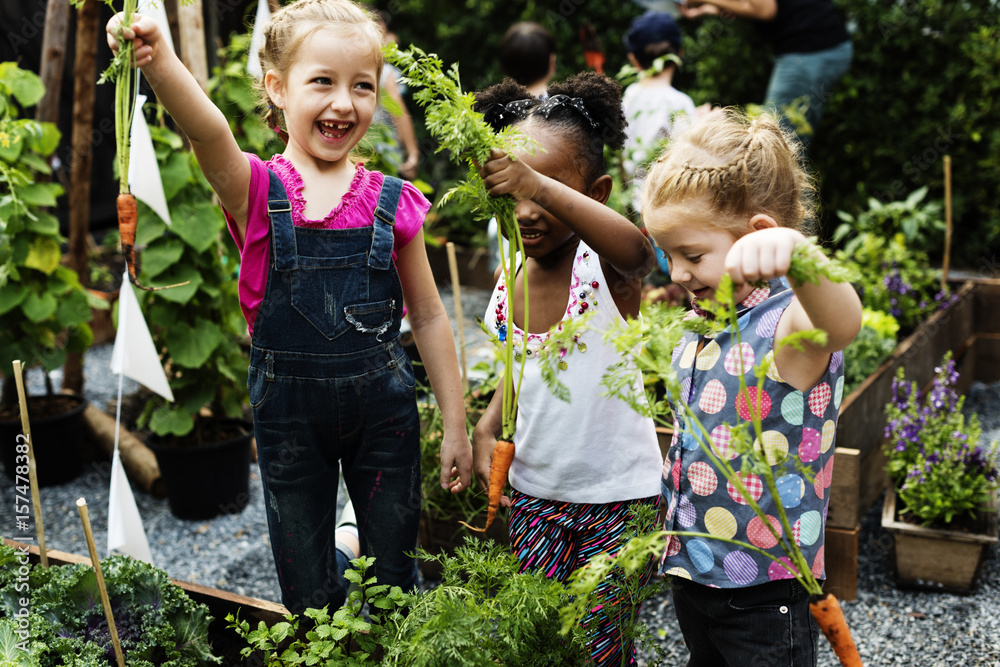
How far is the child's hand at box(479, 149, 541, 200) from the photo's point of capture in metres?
1.36

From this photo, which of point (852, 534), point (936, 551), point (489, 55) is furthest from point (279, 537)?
point (489, 55)

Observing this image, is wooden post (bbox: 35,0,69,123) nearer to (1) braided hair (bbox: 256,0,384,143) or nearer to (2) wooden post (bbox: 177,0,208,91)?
(2) wooden post (bbox: 177,0,208,91)

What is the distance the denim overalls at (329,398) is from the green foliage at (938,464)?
68.1 inches

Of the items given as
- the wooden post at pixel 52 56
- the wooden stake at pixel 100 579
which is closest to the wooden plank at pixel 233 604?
the wooden stake at pixel 100 579

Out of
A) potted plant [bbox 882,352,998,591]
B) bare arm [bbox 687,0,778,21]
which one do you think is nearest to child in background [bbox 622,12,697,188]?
bare arm [bbox 687,0,778,21]

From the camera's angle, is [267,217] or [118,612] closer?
[267,217]

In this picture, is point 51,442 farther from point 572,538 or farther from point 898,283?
point 898,283

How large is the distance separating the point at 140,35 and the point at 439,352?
86cm

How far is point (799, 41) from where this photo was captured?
15.1 ft

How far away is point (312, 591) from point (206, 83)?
7.71 ft

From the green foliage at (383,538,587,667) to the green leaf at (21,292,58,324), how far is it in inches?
97.2

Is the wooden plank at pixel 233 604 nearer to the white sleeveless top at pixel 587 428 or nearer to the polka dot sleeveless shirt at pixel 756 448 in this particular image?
the white sleeveless top at pixel 587 428

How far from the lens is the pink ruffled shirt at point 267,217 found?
1.64 m

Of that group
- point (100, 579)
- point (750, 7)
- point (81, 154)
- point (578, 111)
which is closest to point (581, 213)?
point (578, 111)
